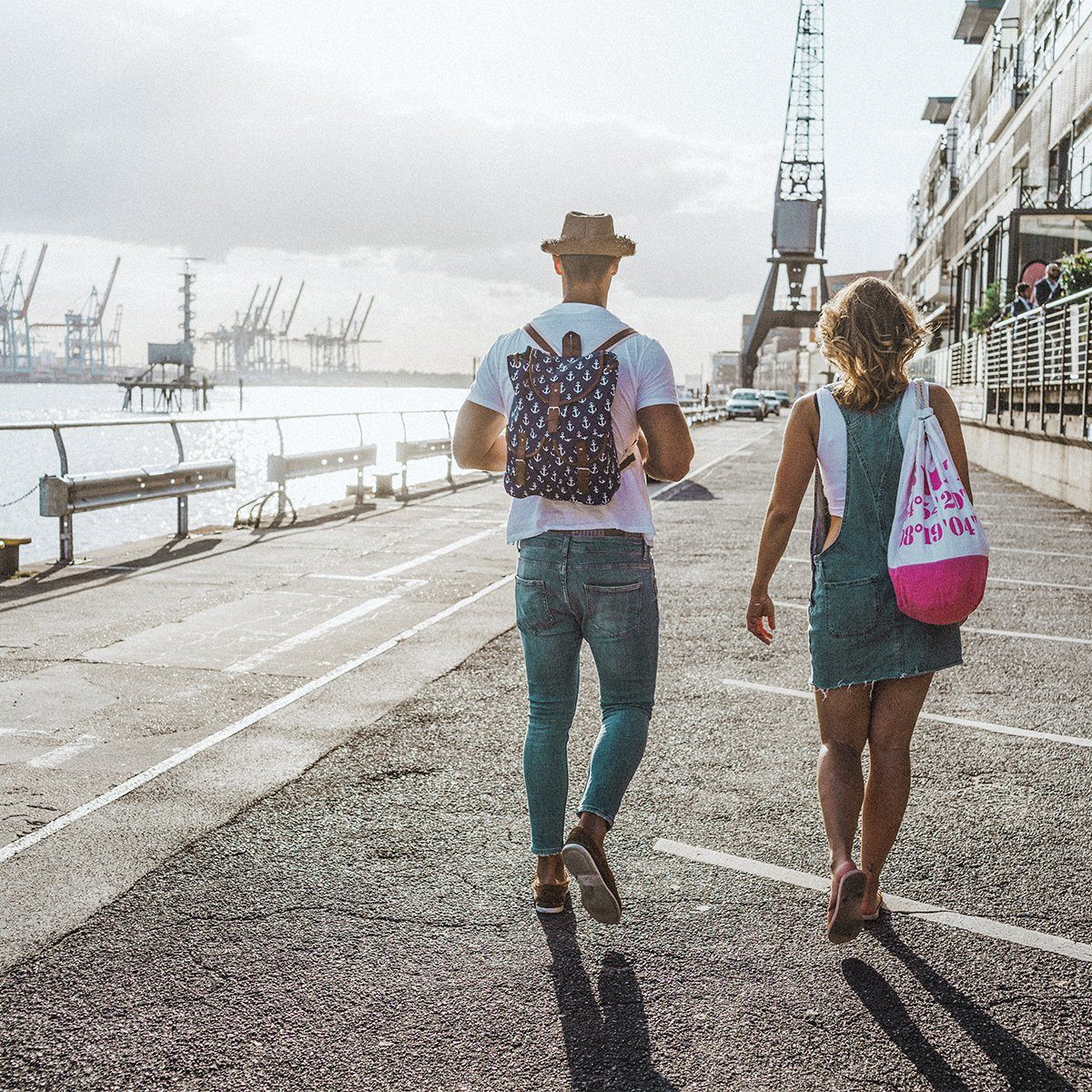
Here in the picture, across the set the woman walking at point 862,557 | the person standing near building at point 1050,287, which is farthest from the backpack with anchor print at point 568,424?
the person standing near building at point 1050,287

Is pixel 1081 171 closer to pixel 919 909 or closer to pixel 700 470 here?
pixel 700 470

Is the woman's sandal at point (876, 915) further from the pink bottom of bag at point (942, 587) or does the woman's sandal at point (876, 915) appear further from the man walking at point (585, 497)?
the pink bottom of bag at point (942, 587)

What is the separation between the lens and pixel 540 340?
3.60 metres

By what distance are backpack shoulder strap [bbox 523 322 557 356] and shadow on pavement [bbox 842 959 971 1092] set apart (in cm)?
184

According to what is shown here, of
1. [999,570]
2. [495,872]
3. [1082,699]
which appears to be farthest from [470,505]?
[495,872]

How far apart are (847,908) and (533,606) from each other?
3.81 ft

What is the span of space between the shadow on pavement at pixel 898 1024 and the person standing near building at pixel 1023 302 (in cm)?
2070

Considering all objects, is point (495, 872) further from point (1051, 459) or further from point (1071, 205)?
point (1071, 205)

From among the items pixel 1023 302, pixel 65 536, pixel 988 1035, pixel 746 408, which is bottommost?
pixel 988 1035

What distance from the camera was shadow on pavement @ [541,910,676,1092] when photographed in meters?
2.89

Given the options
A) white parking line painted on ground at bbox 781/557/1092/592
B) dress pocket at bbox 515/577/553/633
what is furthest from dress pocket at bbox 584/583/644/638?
white parking line painted on ground at bbox 781/557/1092/592

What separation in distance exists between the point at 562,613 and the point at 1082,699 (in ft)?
13.0

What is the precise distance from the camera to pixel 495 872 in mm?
4148

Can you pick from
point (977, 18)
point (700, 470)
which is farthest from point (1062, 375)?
point (977, 18)
